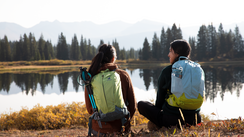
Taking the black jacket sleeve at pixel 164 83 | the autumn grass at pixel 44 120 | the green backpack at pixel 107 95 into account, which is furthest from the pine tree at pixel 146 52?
the green backpack at pixel 107 95

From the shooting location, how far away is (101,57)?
295cm

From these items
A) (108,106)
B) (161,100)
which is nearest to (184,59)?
(161,100)

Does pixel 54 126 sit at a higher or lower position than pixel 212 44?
lower

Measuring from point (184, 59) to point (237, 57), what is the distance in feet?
202

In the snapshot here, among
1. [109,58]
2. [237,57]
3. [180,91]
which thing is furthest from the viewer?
[237,57]

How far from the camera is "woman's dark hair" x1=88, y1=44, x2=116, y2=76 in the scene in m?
2.91

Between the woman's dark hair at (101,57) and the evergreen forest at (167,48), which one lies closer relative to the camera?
the woman's dark hair at (101,57)

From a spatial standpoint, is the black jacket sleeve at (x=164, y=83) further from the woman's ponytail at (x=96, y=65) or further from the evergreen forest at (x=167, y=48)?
the evergreen forest at (x=167, y=48)

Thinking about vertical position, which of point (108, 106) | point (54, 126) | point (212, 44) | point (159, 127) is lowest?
point (54, 126)

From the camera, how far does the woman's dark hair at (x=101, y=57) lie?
291 cm

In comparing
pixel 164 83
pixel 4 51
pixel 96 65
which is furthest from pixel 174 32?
pixel 96 65

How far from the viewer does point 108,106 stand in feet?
9.16

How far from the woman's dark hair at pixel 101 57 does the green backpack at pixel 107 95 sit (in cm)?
13

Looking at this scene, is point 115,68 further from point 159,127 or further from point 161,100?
point 159,127
